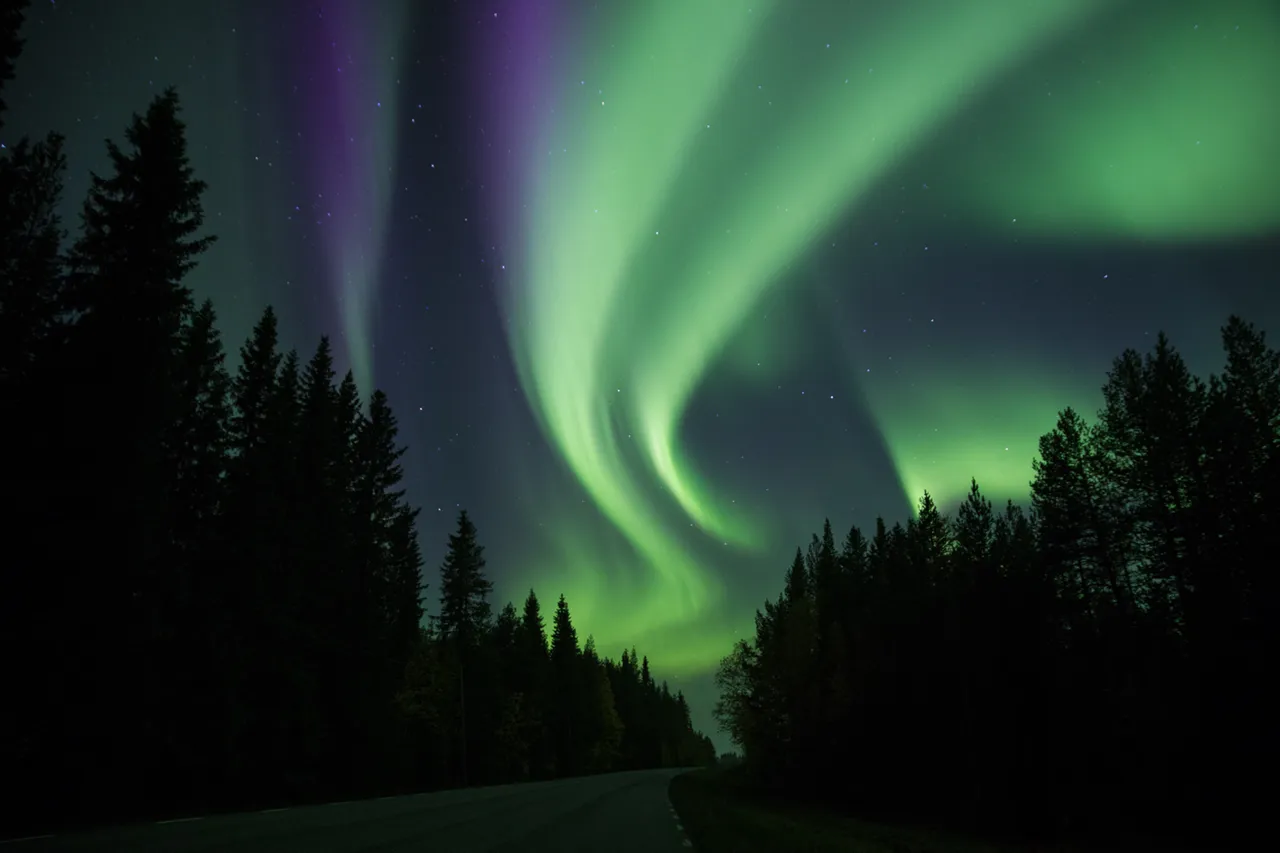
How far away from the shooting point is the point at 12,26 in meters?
19.9

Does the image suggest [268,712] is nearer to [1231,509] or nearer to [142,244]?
[142,244]

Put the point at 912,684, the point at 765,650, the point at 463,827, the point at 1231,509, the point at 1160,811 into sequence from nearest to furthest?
the point at 463,827, the point at 1160,811, the point at 1231,509, the point at 912,684, the point at 765,650

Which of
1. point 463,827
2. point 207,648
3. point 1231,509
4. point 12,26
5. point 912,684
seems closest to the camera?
point 463,827

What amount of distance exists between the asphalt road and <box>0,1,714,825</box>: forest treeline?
9887 mm

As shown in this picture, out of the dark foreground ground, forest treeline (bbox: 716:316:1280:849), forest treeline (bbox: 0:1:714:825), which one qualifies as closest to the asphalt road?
the dark foreground ground

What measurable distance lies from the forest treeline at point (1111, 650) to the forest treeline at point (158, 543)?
1231 inches

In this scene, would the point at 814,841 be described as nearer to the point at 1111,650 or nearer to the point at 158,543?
the point at 158,543

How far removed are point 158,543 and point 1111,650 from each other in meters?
41.8

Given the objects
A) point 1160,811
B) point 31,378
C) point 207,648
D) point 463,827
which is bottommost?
point 1160,811

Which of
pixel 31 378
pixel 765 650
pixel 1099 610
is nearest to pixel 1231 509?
pixel 1099 610

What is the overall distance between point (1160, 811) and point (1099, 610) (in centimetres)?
1171

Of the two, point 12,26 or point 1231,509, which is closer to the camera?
point 12,26

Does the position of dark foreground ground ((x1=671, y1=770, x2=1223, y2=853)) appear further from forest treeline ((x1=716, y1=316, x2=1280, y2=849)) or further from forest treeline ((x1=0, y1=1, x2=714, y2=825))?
forest treeline ((x1=0, y1=1, x2=714, y2=825))

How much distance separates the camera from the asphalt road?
11023mm
